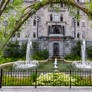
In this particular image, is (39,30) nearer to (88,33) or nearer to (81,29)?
(81,29)

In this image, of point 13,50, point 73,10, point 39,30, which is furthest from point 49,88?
point 39,30

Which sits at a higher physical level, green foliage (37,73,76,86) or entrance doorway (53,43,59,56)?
entrance doorway (53,43,59,56)

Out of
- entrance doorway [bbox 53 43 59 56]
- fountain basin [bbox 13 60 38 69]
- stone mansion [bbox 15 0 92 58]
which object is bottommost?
fountain basin [bbox 13 60 38 69]

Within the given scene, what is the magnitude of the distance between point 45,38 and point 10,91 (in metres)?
21.2

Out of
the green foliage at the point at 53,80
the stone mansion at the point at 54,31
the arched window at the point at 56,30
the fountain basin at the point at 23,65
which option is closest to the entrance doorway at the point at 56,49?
the stone mansion at the point at 54,31

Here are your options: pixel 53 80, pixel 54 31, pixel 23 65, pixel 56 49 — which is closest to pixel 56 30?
pixel 54 31

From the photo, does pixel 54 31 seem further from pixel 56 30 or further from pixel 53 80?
pixel 53 80

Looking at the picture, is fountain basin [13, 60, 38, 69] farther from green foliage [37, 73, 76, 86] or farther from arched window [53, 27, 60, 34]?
arched window [53, 27, 60, 34]

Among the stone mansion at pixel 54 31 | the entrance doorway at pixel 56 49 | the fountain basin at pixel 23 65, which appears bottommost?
the fountain basin at pixel 23 65

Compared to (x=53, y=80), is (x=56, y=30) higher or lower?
higher

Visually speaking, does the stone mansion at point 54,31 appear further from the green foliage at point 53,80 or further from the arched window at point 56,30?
the green foliage at point 53,80

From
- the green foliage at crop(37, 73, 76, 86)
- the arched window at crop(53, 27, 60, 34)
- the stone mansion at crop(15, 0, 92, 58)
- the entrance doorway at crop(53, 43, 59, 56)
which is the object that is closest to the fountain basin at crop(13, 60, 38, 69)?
the green foliage at crop(37, 73, 76, 86)

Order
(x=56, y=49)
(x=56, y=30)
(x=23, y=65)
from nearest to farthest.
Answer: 1. (x=23, y=65)
2. (x=56, y=49)
3. (x=56, y=30)

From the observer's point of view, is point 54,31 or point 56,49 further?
point 54,31
